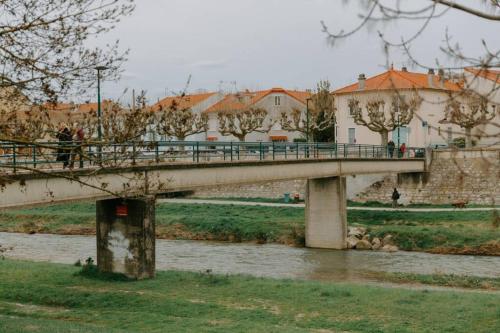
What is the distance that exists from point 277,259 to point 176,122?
21.9m

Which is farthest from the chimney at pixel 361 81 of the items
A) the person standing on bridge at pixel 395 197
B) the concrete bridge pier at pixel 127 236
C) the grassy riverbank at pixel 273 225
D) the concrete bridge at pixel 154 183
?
the concrete bridge pier at pixel 127 236

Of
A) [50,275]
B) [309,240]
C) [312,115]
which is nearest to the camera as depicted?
[50,275]

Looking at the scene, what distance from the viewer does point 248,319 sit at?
1584 cm

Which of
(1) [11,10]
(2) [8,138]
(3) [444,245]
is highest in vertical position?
(1) [11,10]

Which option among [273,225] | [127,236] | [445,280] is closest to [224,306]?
[127,236]

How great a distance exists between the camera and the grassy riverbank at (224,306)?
14.8m

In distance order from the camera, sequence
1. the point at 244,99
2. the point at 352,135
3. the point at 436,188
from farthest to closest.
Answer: the point at 244,99
the point at 352,135
the point at 436,188

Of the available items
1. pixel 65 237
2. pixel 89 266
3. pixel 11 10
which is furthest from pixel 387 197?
pixel 11 10

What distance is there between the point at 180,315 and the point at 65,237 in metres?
25.1

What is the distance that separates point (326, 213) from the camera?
3616 centimetres

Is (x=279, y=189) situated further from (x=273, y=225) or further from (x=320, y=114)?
(x=320, y=114)

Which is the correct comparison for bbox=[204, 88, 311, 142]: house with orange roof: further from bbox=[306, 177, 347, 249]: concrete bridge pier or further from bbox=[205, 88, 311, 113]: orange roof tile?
bbox=[306, 177, 347, 249]: concrete bridge pier

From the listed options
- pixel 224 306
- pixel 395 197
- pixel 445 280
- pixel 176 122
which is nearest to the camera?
pixel 224 306

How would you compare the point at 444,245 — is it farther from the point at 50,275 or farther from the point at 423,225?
the point at 50,275
